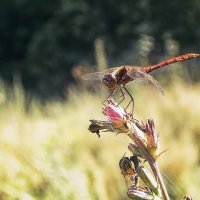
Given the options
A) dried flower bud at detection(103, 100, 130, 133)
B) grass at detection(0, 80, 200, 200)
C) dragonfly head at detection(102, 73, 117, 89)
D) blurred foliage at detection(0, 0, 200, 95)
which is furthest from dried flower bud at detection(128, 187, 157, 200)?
blurred foliage at detection(0, 0, 200, 95)

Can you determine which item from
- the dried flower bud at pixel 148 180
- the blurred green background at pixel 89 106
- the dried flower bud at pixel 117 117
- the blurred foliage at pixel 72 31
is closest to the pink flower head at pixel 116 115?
the dried flower bud at pixel 117 117

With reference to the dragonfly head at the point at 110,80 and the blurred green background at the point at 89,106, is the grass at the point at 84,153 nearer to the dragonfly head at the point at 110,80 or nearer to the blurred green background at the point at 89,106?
the blurred green background at the point at 89,106

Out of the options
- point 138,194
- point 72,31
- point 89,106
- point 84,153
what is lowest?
A: point 138,194

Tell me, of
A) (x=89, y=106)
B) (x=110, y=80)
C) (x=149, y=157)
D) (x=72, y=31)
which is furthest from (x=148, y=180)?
(x=72, y=31)

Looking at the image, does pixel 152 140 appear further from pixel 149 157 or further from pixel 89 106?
pixel 89 106

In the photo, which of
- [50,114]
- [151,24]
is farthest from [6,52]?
[50,114]

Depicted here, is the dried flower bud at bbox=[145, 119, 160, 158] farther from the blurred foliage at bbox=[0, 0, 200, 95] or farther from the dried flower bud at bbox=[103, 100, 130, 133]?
the blurred foliage at bbox=[0, 0, 200, 95]

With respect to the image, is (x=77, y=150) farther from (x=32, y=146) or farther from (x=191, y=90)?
(x=191, y=90)

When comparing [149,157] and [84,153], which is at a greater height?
[84,153]
